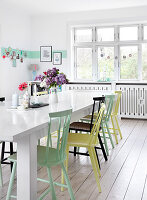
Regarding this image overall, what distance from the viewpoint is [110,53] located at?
23.0ft

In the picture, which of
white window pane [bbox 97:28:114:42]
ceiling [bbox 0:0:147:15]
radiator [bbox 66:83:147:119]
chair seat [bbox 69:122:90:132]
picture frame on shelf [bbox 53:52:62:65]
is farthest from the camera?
picture frame on shelf [bbox 53:52:62:65]

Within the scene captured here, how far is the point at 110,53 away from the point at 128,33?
0.66m

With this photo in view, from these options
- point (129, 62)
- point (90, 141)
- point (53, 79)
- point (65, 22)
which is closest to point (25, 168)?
point (90, 141)

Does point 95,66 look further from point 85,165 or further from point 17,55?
point 85,165

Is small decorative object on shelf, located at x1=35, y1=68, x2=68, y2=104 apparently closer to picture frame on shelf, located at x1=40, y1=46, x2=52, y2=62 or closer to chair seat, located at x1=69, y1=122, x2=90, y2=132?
chair seat, located at x1=69, y1=122, x2=90, y2=132

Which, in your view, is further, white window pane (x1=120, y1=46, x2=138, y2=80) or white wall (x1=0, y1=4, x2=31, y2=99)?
white window pane (x1=120, y1=46, x2=138, y2=80)

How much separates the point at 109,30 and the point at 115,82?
1.40 metres

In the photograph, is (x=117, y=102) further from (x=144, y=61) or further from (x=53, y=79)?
(x=144, y=61)

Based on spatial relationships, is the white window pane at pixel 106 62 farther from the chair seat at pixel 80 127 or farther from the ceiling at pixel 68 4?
the chair seat at pixel 80 127

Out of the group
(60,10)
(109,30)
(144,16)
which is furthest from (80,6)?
(144,16)

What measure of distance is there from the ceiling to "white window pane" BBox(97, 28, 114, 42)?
2.07ft

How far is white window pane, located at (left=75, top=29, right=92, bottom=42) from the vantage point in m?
7.15

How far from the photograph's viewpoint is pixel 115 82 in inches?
259

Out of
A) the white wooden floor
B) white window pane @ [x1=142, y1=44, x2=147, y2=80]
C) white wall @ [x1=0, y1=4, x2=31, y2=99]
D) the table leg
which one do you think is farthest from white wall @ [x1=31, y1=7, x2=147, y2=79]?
the table leg
